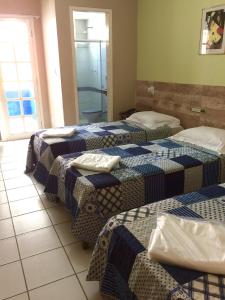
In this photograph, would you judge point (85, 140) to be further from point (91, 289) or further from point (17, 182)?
point (91, 289)

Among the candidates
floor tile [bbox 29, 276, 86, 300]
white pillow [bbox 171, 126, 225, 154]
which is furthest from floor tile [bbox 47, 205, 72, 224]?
white pillow [bbox 171, 126, 225, 154]

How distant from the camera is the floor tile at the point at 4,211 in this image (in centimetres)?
235

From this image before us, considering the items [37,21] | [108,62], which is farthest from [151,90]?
[37,21]

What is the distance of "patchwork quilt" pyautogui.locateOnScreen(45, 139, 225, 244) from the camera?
1.80m

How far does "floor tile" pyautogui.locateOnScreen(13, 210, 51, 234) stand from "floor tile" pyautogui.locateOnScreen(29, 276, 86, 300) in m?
0.65

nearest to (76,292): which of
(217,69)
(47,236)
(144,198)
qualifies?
(47,236)

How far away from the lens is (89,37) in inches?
185

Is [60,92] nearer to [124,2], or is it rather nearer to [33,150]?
[33,150]

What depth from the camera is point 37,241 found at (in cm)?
201

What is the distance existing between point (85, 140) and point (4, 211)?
3.53ft

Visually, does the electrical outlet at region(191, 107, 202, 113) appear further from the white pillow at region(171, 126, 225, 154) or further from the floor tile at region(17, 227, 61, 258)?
the floor tile at region(17, 227, 61, 258)

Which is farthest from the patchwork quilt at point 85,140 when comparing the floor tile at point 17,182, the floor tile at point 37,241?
the floor tile at point 37,241

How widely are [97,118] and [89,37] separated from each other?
4.96 ft

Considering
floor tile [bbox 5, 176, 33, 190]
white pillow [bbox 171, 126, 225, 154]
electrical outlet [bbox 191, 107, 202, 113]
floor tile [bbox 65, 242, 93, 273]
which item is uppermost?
electrical outlet [bbox 191, 107, 202, 113]
